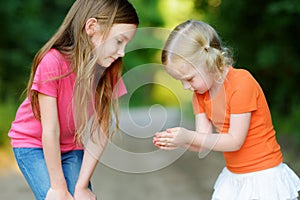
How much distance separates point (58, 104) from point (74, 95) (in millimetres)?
94

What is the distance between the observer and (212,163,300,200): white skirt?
2703mm

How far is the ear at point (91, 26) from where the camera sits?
8.77ft

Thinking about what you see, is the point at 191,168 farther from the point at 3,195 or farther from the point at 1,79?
the point at 1,79

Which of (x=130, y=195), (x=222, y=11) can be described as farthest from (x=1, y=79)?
(x=130, y=195)

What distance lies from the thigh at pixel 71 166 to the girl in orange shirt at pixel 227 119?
568mm

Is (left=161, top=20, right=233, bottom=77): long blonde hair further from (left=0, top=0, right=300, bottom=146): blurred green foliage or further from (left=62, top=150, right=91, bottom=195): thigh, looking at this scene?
(left=0, top=0, right=300, bottom=146): blurred green foliage

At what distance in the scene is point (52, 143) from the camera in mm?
2693

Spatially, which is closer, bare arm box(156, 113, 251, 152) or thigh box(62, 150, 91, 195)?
bare arm box(156, 113, 251, 152)

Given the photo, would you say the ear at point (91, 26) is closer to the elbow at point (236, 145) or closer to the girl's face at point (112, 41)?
the girl's face at point (112, 41)

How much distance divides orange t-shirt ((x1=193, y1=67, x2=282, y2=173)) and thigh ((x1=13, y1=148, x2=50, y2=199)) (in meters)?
0.81

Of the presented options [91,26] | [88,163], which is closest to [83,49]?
[91,26]

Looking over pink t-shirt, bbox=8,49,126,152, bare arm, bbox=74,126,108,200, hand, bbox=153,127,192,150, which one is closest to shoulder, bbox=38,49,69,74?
pink t-shirt, bbox=8,49,126,152

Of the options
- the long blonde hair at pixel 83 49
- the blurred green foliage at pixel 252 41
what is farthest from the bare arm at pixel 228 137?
the blurred green foliage at pixel 252 41

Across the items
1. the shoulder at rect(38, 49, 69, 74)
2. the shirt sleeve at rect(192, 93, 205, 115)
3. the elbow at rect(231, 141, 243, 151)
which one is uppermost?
the shoulder at rect(38, 49, 69, 74)
